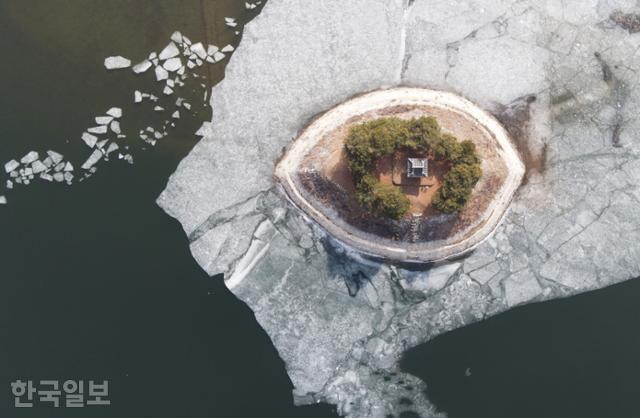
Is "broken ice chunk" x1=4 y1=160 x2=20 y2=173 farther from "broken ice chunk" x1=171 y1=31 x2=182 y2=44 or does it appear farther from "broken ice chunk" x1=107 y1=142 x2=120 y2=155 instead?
"broken ice chunk" x1=171 y1=31 x2=182 y2=44

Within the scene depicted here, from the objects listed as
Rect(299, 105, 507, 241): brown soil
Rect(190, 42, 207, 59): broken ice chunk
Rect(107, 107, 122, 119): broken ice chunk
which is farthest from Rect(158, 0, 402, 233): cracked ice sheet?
Rect(107, 107, 122, 119): broken ice chunk

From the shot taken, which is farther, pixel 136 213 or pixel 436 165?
pixel 136 213

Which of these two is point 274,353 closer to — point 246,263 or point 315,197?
point 246,263

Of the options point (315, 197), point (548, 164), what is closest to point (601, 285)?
point (548, 164)

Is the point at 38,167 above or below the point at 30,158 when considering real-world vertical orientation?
below

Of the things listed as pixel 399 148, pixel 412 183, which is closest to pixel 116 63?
pixel 399 148

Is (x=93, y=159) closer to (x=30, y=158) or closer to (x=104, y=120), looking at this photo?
(x=104, y=120)

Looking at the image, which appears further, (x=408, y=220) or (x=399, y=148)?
(x=408, y=220)
